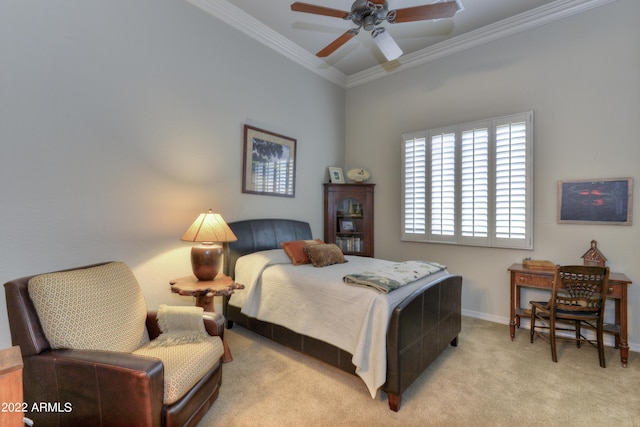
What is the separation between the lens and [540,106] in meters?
3.42

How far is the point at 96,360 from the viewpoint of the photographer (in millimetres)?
1427

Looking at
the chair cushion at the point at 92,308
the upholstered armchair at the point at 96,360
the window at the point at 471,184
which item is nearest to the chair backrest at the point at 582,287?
the window at the point at 471,184

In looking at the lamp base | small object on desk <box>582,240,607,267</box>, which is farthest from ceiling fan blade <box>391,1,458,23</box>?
small object on desk <box>582,240,607,267</box>

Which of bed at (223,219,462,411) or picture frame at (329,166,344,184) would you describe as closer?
bed at (223,219,462,411)

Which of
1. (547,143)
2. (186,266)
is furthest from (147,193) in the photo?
(547,143)

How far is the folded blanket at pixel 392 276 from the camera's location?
224 centimetres

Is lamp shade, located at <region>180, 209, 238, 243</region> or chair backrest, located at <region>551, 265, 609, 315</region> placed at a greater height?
lamp shade, located at <region>180, 209, 238, 243</region>

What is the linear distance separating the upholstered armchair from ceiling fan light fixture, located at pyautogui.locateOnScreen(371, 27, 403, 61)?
2.81m

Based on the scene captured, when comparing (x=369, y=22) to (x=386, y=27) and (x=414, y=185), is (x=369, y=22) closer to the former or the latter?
(x=386, y=27)

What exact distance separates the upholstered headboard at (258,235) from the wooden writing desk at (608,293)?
2.59 metres

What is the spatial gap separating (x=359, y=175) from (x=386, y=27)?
2.02 m

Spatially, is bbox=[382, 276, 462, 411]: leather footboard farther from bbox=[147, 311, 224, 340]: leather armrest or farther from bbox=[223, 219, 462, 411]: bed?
bbox=[147, 311, 224, 340]: leather armrest

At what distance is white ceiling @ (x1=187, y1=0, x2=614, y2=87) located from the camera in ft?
10.8

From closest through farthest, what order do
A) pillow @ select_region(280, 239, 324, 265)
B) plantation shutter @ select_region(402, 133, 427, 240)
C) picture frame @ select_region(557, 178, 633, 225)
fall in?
picture frame @ select_region(557, 178, 633, 225), pillow @ select_region(280, 239, 324, 265), plantation shutter @ select_region(402, 133, 427, 240)
